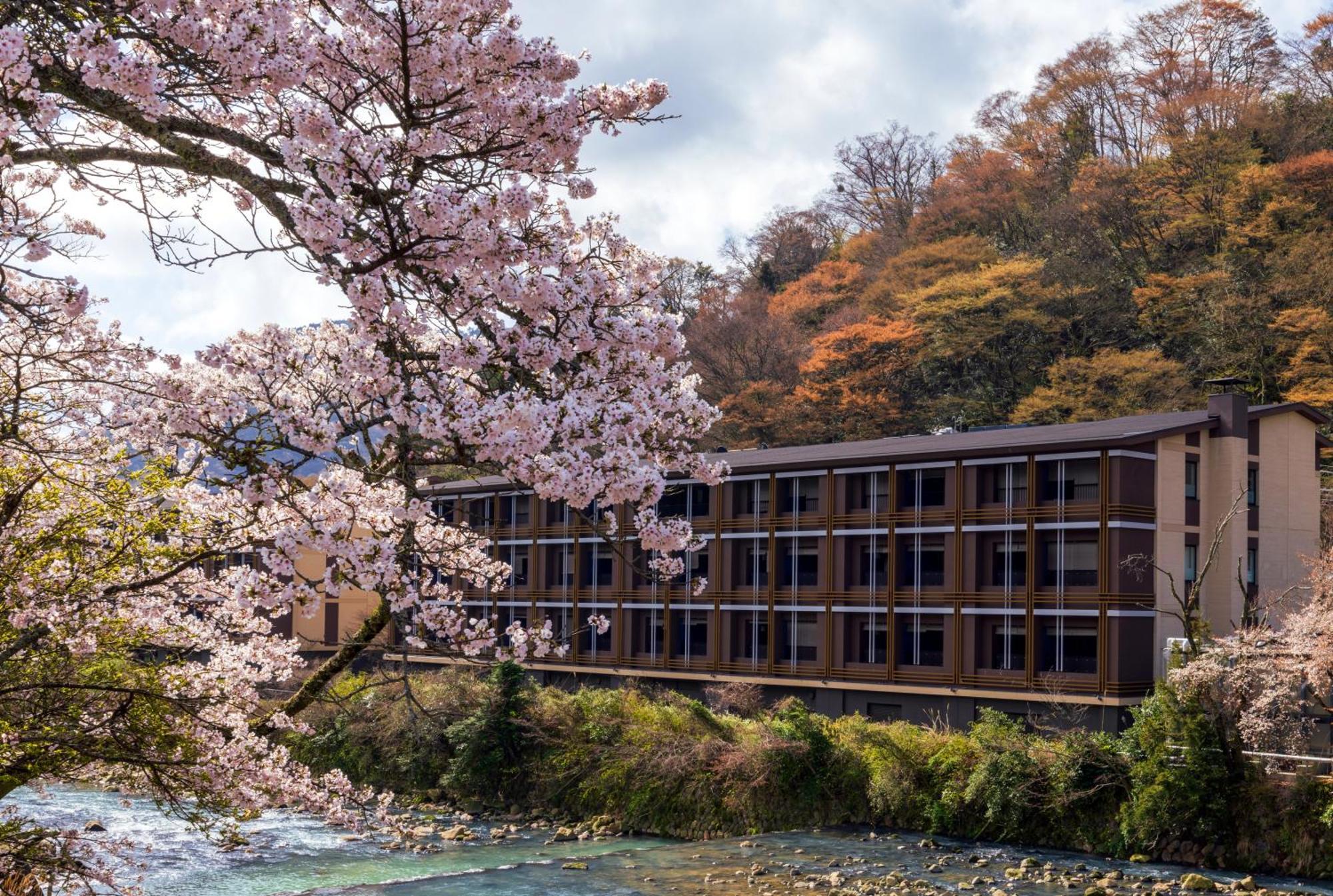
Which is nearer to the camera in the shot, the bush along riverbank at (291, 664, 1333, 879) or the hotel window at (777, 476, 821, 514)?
the bush along riverbank at (291, 664, 1333, 879)

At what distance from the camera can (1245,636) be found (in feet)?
98.3

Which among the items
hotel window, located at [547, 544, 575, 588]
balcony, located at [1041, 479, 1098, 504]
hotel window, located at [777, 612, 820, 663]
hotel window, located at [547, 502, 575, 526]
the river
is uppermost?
balcony, located at [1041, 479, 1098, 504]

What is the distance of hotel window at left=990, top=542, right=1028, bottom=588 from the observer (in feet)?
128

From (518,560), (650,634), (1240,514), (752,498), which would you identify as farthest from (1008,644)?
(518,560)

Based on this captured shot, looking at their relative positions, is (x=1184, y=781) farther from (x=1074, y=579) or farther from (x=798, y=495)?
(x=798, y=495)

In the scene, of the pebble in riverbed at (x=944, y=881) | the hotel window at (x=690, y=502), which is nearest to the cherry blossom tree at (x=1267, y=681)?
the pebble in riverbed at (x=944, y=881)

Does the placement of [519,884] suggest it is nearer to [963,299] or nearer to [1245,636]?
[1245,636]

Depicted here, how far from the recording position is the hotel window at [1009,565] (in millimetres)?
39125

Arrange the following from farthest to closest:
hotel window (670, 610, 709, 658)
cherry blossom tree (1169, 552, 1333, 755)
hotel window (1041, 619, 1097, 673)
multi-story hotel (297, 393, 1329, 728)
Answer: hotel window (670, 610, 709, 658) < multi-story hotel (297, 393, 1329, 728) < hotel window (1041, 619, 1097, 673) < cherry blossom tree (1169, 552, 1333, 755)

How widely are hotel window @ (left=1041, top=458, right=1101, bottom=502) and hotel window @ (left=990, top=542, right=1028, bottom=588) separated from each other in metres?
1.90

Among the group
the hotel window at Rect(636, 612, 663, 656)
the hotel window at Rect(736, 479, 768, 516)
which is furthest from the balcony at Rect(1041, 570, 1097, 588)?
the hotel window at Rect(636, 612, 663, 656)

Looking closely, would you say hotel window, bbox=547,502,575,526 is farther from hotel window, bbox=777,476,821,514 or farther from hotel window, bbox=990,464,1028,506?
hotel window, bbox=990,464,1028,506

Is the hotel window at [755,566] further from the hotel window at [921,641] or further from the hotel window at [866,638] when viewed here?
the hotel window at [921,641]

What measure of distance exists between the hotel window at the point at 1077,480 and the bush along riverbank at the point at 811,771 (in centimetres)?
710
